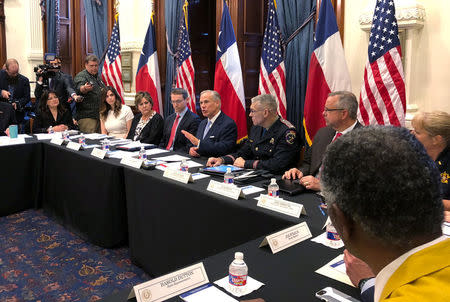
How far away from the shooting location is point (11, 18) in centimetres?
829

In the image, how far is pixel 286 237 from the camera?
1478 millimetres

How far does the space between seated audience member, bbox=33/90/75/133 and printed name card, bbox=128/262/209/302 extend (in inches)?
155

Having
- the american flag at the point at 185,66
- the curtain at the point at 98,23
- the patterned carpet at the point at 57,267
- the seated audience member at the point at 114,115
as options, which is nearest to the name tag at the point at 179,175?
the patterned carpet at the point at 57,267

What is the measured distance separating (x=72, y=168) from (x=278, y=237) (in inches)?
96.1

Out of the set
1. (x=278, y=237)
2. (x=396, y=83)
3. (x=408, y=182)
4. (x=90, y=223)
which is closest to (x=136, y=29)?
(x=90, y=223)

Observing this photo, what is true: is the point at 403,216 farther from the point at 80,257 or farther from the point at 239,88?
the point at 239,88

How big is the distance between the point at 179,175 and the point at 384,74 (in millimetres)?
1742

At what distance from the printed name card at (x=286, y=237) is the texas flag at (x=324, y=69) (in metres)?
2.16

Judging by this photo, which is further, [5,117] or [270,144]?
[5,117]

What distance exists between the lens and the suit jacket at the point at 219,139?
Result: 11.2ft

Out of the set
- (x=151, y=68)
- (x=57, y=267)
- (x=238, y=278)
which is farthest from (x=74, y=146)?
(x=238, y=278)

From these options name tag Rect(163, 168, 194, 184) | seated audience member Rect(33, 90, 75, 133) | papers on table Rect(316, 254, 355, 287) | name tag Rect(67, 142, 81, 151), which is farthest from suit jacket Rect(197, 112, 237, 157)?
papers on table Rect(316, 254, 355, 287)

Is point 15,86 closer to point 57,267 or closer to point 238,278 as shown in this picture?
point 57,267

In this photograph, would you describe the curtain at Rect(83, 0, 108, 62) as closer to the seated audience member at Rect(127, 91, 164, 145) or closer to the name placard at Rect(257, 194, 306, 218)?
the seated audience member at Rect(127, 91, 164, 145)
